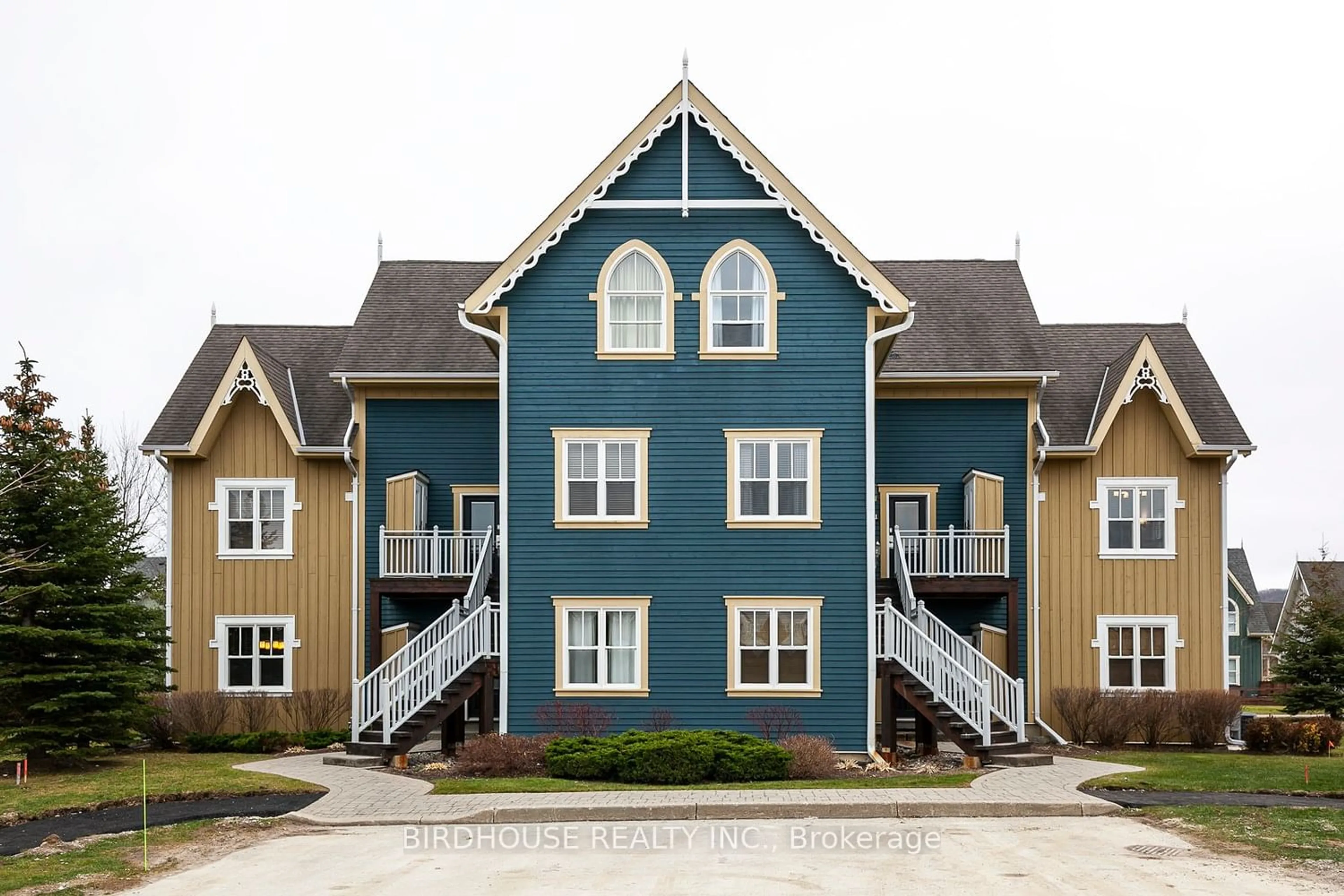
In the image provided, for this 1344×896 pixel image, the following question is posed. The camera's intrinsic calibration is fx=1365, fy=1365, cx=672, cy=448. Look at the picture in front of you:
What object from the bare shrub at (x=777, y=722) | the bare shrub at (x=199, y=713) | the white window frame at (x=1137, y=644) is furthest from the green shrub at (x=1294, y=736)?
the bare shrub at (x=199, y=713)

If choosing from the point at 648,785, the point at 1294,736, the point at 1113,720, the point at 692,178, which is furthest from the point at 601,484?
the point at 1294,736

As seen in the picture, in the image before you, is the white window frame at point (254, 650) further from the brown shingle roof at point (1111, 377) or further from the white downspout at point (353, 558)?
the brown shingle roof at point (1111, 377)

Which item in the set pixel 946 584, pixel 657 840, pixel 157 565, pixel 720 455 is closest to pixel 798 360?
pixel 720 455

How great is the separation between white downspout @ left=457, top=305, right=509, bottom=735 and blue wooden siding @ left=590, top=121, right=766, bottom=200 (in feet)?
11.1

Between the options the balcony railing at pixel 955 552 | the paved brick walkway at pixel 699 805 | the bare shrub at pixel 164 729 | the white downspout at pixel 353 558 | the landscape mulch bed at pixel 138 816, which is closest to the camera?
the landscape mulch bed at pixel 138 816

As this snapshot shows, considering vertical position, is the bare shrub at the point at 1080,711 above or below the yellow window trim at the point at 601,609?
below

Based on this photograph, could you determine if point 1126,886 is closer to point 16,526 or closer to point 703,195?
point 703,195

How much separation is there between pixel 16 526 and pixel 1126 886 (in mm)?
19191

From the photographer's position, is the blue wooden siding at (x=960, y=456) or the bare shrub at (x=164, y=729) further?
the blue wooden siding at (x=960, y=456)

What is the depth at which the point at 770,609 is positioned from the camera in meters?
25.0

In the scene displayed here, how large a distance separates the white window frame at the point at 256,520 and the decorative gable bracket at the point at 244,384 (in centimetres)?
176

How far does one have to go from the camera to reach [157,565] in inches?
2598

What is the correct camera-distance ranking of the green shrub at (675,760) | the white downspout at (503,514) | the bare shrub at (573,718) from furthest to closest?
1. the white downspout at (503,514)
2. the bare shrub at (573,718)
3. the green shrub at (675,760)

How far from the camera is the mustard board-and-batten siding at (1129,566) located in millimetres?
28453
